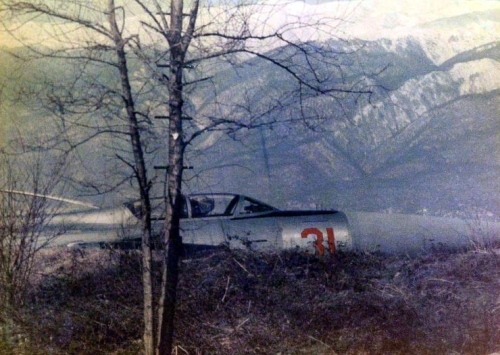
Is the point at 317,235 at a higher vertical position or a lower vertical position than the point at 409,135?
lower

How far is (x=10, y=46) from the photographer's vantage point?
5.14 m

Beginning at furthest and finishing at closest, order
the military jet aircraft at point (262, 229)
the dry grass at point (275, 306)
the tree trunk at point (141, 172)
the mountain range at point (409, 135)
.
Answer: the mountain range at point (409, 135) < the military jet aircraft at point (262, 229) < the dry grass at point (275, 306) < the tree trunk at point (141, 172)

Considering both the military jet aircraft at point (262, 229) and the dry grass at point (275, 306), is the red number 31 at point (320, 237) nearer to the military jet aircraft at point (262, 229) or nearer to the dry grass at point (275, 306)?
the military jet aircraft at point (262, 229)

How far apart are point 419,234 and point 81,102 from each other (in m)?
5.77

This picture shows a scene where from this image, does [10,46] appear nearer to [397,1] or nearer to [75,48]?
[75,48]

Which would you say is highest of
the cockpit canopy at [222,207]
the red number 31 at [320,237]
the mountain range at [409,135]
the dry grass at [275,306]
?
the mountain range at [409,135]

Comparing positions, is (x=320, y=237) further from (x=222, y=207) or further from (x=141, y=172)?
(x=141, y=172)

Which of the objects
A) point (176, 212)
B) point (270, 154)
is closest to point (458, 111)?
point (270, 154)

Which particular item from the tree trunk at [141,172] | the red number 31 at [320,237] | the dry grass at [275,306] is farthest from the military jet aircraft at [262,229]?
the tree trunk at [141,172]

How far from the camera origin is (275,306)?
5.77 m

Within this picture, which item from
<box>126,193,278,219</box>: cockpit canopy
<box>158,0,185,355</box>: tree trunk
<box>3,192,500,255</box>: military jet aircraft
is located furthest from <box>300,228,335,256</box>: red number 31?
<box>158,0,185,355</box>: tree trunk

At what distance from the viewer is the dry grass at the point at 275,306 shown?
5055 mm

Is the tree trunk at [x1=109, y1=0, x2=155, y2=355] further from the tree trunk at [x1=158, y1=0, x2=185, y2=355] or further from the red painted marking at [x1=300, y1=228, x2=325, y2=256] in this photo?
the red painted marking at [x1=300, y1=228, x2=325, y2=256]

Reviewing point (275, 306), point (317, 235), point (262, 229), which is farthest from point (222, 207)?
point (275, 306)
